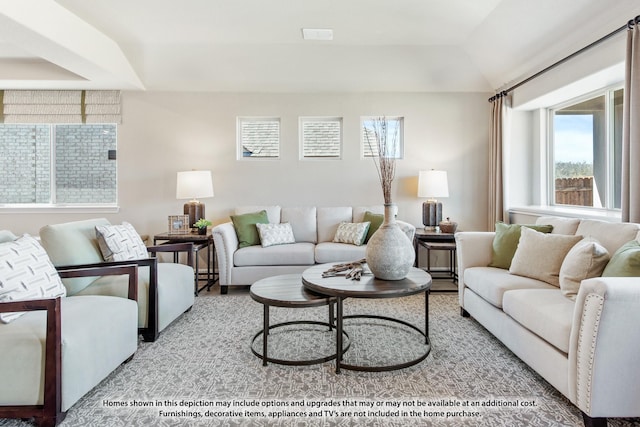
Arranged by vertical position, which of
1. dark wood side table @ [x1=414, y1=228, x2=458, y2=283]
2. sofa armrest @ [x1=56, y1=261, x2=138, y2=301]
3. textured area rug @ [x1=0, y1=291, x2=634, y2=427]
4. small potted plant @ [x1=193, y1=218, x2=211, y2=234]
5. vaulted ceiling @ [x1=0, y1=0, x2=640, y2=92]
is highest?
vaulted ceiling @ [x1=0, y1=0, x2=640, y2=92]

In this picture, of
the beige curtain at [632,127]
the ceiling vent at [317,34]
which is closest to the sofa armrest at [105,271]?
the ceiling vent at [317,34]

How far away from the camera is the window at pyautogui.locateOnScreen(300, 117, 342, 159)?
4984 millimetres

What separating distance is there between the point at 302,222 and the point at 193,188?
1367 mm

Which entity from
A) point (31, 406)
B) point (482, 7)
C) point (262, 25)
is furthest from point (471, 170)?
point (31, 406)

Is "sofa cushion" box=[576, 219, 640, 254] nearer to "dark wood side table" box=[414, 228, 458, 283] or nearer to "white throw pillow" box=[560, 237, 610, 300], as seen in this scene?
"white throw pillow" box=[560, 237, 610, 300]

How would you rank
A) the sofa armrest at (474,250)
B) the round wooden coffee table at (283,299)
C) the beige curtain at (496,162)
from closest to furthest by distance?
the round wooden coffee table at (283,299) < the sofa armrest at (474,250) < the beige curtain at (496,162)

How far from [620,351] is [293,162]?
392cm

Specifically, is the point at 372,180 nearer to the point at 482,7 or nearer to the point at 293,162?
the point at 293,162

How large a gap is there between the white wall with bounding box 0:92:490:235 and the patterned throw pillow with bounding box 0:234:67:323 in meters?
2.79

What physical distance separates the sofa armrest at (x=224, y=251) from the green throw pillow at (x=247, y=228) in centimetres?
21

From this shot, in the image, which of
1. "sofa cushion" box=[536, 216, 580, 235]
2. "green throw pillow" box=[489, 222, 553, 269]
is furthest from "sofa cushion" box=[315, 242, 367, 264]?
"sofa cushion" box=[536, 216, 580, 235]

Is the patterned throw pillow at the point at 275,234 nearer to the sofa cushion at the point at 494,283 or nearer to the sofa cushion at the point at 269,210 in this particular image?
the sofa cushion at the point at 269,210

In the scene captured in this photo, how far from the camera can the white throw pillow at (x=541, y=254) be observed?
249 centimetres

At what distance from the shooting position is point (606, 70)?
115 inches
